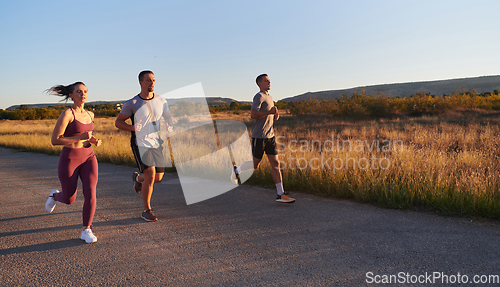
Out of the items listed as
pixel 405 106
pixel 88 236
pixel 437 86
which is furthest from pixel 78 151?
pixel 437 86

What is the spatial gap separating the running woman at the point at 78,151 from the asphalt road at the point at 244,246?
1.74ft

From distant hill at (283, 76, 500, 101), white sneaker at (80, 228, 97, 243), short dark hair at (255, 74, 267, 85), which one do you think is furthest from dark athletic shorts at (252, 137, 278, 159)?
distant hill at (283, 76, 500, 101)

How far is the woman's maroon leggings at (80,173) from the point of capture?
153 inches

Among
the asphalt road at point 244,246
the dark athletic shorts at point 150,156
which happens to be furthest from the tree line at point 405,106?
the dark athletic shorts at point 150,156

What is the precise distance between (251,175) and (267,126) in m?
2.20

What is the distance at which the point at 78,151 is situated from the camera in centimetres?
393

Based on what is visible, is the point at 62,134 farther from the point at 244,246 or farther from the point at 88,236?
the point at 244,246

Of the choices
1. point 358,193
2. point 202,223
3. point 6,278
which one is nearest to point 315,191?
point 358,193

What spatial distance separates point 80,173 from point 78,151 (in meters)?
0.31

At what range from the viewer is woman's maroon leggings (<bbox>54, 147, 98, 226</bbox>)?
3898 millimetres

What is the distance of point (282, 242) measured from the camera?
3736mm

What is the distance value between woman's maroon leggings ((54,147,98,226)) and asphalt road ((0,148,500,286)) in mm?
483

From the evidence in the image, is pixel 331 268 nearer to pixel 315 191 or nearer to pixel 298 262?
pixel 298 262

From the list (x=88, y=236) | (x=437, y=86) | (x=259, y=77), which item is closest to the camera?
(x=88, y=236)
